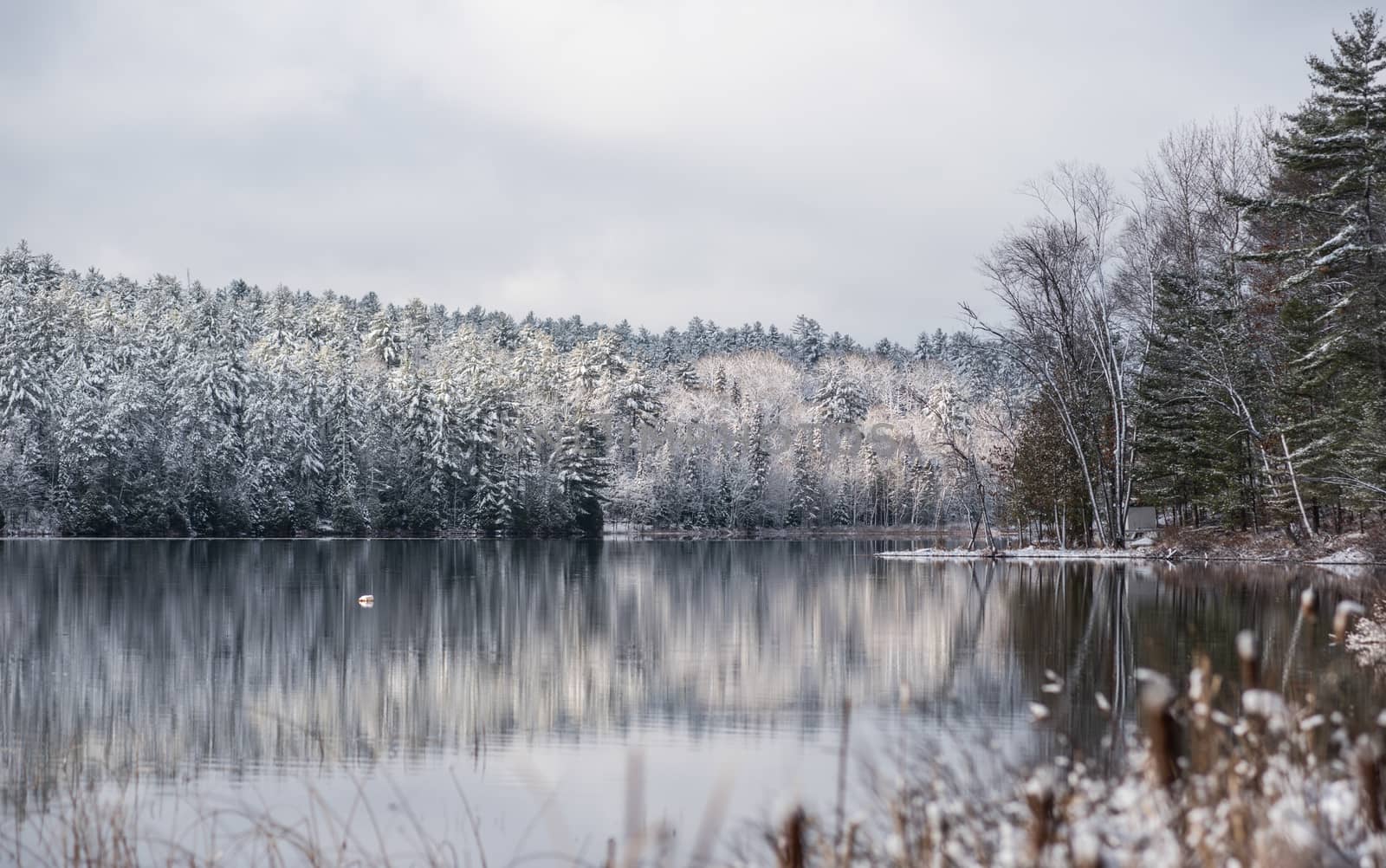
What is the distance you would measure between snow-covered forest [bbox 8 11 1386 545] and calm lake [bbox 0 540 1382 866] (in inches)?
323

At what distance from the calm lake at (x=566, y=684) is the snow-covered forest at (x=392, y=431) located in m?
24.5

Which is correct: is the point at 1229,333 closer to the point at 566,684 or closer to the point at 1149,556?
the point at 1149,556

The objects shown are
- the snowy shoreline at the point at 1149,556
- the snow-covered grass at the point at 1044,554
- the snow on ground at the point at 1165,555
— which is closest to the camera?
the snow on ground at the point at 1165,555

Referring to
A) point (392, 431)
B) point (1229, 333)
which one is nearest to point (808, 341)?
point (392, 431)

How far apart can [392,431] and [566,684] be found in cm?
6702

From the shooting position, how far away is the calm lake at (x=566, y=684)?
9750 mm

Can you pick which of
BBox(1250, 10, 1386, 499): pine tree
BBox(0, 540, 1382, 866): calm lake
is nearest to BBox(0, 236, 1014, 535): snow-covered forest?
BBox(1250, 10, 1386, 499): pine tree

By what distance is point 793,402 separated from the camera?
108m

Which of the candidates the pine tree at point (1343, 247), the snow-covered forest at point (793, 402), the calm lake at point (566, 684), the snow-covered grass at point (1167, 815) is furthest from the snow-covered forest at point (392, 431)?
the snow-covered grass at point (1167, 815)

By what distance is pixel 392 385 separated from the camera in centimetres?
8294

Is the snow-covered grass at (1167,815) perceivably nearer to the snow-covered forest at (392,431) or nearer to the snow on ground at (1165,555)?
the snow on ground at (1165,555)

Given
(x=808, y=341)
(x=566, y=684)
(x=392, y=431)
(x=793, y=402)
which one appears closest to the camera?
(x=566, y=684)

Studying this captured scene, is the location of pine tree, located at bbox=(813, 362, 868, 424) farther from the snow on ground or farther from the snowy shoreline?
the snow on ground

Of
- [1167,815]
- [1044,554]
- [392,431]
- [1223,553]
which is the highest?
[392,431]
